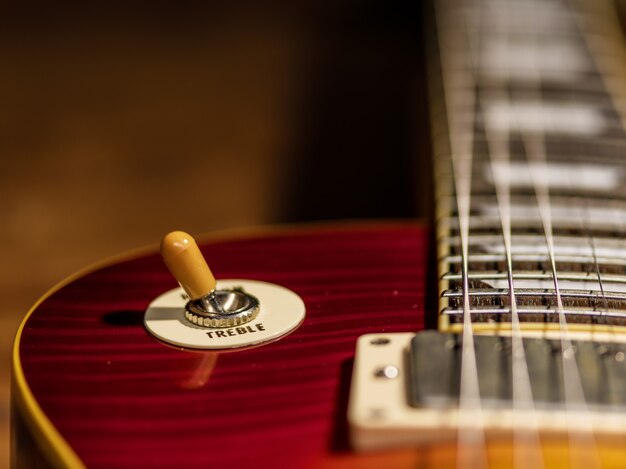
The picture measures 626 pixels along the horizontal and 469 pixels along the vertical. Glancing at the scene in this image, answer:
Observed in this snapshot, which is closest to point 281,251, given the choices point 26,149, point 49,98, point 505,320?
point 505,320

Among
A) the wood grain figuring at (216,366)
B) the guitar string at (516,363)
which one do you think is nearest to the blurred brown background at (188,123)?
the wood grain figuring at (216,366)

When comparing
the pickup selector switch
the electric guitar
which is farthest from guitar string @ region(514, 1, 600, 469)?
the pickup selector switch

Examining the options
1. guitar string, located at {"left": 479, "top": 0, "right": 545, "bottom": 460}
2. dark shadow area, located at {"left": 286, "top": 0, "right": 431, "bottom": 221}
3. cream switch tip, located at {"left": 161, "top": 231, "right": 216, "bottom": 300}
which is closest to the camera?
guitar string, located at {"left": 479, "top": 0, "right": 545, "bottom": 460}

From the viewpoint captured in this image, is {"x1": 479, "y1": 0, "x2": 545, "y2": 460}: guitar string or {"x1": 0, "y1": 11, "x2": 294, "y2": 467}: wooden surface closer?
{"x1": 479, "y1": 0, "x2": 545, "y2": 460}: guitar string

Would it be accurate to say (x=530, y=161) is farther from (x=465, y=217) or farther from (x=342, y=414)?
(x=342, y=414)

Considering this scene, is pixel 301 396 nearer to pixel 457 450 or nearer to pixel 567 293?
pixel 457 450

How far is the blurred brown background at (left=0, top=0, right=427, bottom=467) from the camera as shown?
6.92 feet

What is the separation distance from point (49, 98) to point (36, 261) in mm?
1114

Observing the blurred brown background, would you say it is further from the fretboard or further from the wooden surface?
the fretboard

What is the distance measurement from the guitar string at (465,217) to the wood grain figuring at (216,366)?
53 millimetres

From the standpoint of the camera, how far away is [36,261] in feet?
6.27

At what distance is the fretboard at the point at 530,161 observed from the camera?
715 millimetres

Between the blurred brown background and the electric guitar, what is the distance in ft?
2.56

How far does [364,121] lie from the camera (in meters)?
2.64
